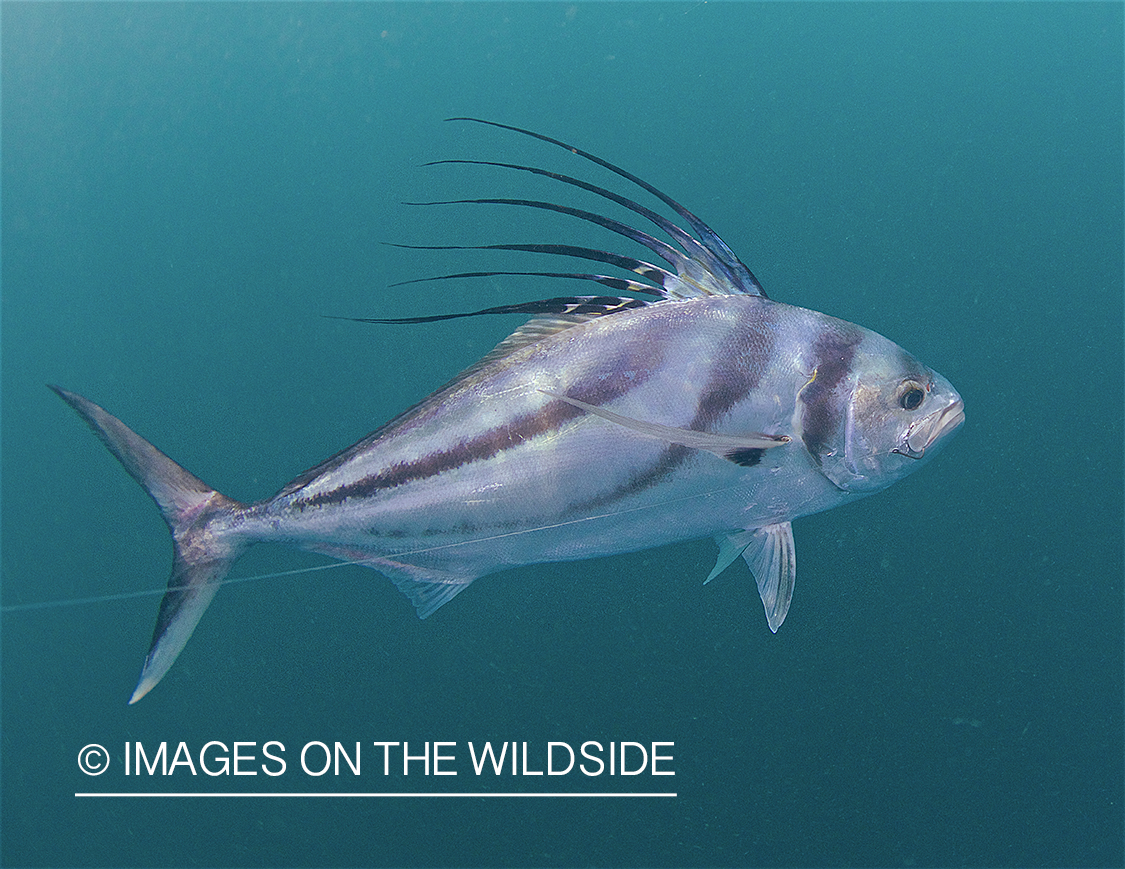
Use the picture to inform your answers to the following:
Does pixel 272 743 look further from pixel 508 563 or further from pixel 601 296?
pixel 601 296

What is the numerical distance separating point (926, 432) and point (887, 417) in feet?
0.30

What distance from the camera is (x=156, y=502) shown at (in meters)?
1.78

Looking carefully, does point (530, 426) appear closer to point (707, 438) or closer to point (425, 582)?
point (707, 438)

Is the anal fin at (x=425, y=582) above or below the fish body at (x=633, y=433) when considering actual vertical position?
below

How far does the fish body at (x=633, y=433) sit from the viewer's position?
61.2 inches

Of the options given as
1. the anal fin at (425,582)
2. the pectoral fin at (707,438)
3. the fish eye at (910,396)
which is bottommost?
the anal fin at (425,582)

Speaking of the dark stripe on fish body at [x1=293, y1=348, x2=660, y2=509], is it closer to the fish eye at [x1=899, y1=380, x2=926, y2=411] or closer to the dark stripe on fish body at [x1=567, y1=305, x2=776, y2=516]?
the dark stripe on fish body at [x1=567, y1=305, x2=776, y2=516]

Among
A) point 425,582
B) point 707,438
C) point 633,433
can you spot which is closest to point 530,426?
point 633,433

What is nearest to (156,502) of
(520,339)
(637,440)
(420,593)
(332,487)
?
(332,487)

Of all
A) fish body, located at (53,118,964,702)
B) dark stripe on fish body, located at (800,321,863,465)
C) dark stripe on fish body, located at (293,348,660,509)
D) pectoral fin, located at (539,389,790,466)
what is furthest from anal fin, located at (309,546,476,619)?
dark stripe on fish body, located at (800,321,863,465)

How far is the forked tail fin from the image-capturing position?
171 cm

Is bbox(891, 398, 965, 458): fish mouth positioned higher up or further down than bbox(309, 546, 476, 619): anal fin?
higher up

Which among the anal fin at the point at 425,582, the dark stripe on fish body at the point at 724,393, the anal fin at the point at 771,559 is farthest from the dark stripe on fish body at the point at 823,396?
the anal fin at the point at 425,582

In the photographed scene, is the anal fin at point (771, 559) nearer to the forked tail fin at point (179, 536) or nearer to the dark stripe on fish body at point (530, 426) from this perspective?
→ the dark stripe on fish body at point (530, 426)
